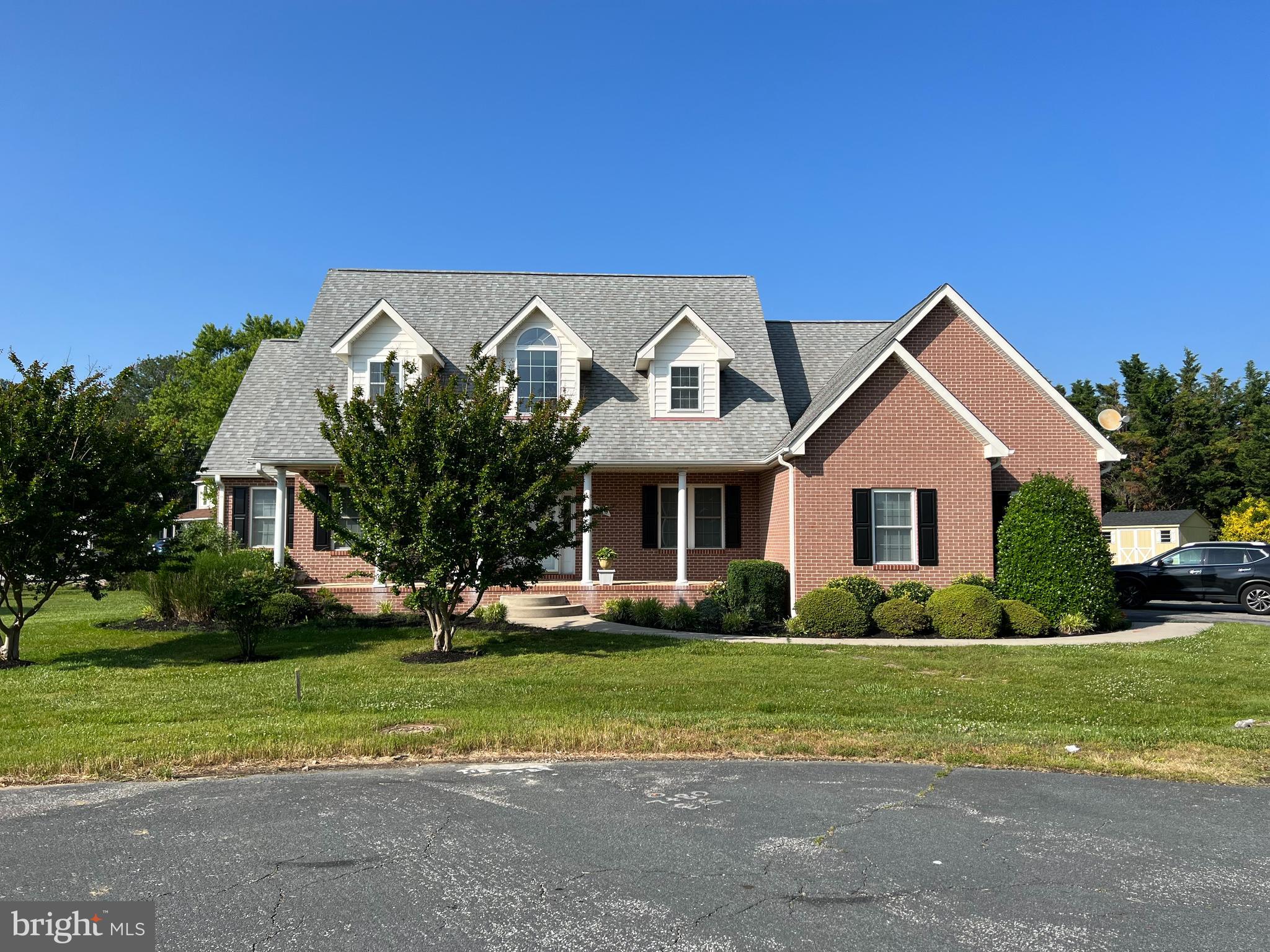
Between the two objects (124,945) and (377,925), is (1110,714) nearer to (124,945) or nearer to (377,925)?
(377,925)

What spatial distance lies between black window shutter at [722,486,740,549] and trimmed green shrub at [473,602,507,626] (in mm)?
6643

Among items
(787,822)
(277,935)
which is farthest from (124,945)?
(787,822)

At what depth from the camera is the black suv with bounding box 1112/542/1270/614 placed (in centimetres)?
2108

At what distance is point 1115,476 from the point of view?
63.7 metres

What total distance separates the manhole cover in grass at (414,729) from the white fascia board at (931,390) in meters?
11.3

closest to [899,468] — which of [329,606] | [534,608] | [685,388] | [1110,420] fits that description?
[685,388]

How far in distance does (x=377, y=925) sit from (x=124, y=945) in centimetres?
113

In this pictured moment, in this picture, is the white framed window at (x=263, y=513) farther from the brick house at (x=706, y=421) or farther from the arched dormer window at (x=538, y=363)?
the arched dormer window at (x=538, y=363)

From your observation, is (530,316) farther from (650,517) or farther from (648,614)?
(648,614)

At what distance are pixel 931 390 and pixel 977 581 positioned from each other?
407 cm

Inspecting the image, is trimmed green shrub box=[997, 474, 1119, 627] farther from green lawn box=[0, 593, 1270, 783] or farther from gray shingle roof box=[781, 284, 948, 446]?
A: gray shingle roof box=[781, 284, 948, 446]

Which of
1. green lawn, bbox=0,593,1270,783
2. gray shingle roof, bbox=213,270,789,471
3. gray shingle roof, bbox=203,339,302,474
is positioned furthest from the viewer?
gray shingle roof, bbox=203,339,302,474

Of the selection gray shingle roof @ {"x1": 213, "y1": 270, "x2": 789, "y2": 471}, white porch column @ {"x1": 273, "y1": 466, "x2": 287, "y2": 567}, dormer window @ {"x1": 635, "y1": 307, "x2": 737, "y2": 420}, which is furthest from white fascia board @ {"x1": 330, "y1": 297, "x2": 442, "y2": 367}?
dormer window @ {"x1": 635, "y1": 307, "x2": 737, "y2": 420}

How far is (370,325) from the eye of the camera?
72.1 ft
